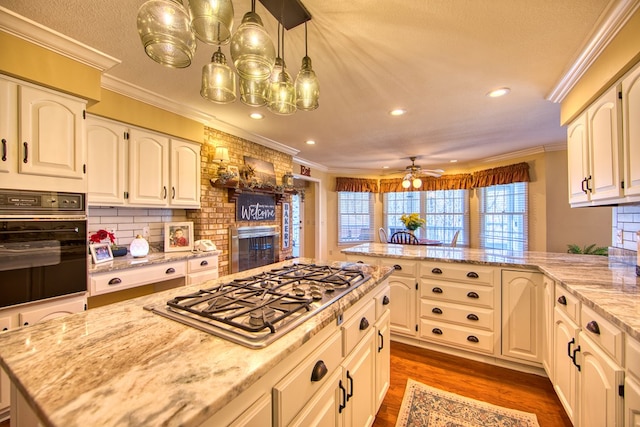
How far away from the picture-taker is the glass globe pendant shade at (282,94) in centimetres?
143

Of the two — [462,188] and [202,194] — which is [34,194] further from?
[462,188]

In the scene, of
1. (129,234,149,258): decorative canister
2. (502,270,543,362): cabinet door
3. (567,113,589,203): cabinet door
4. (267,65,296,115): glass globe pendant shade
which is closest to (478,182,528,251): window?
(567,113,589,203): cabinet door

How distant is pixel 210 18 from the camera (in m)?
0.96

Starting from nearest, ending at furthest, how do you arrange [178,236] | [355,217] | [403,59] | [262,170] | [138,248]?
[403,59] → [138,248] → [178,236] → [262,170] → [355,217]

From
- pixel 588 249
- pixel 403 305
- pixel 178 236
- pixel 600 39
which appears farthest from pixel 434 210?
pixel 178 236

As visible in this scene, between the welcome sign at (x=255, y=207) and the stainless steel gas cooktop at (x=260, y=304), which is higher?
the welcome sign at (x=255, y=207)

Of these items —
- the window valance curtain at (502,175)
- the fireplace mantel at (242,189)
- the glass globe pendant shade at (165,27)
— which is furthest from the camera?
the window valance curtain at (502,175)

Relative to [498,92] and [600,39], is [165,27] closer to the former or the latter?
[600,39]

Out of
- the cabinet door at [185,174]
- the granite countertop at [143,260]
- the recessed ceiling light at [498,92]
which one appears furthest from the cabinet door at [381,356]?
the cabinet door at [185,174]

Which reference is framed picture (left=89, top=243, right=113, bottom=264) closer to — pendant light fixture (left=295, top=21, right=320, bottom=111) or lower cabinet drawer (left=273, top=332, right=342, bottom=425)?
pendant light fixture (left=295, top=21, right=320, bottom=111)

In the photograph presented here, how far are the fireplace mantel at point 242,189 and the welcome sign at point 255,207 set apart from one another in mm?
90

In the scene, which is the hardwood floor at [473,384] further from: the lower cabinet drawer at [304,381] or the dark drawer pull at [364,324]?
the lower cabinet drawer at [304,381]

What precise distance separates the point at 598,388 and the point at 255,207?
3653mm

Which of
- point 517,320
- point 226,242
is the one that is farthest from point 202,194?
point 517,320
